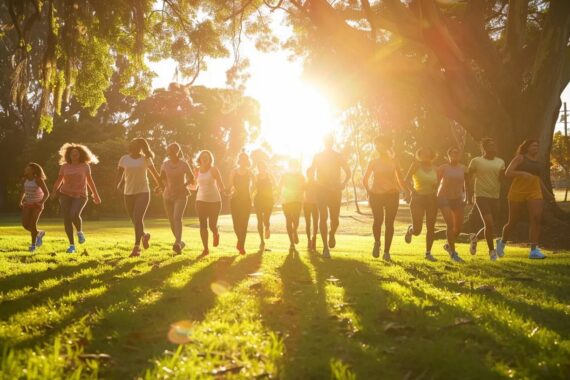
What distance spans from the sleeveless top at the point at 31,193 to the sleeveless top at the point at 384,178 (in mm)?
7578

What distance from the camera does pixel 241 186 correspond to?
9.71m

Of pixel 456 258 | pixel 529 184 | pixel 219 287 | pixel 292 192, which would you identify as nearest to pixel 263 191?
pixel 292 192

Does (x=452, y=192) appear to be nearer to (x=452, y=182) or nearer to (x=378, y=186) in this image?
(x=452, y=182)

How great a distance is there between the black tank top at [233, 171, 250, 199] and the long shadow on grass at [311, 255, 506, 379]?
190 inches

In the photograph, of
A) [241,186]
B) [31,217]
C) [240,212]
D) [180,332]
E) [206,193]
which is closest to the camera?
[180,332]

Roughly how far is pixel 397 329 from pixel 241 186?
649cm

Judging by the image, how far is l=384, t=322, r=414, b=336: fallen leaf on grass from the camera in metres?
3.59

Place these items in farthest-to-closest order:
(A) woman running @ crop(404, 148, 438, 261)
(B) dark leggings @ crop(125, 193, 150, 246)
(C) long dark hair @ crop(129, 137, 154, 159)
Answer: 1. (A) woman running @ crop(404, 148, 438, 261)
2. (C) long dark hair @ crop(129, 137, 154, 159)
3. (B) dark leggings @ crop(125, 193, 150, 246)

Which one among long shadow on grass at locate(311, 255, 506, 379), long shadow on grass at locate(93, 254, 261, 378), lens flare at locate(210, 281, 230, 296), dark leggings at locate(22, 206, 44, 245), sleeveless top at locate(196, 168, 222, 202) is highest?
sleeveless top at locate(196, 168, 222, 202)

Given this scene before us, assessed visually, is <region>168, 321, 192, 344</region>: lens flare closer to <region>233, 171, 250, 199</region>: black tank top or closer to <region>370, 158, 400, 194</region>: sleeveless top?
<region>370, 158, 400, 194</region>: sleeveless top

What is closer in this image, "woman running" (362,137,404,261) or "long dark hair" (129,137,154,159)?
"woman running" (362,137,404,261)

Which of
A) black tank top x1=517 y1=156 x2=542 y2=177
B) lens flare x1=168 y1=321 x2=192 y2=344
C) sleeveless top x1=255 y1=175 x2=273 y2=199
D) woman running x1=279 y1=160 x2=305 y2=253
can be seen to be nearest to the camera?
lens flare x1=168 y1=321 x2=192 y2=344

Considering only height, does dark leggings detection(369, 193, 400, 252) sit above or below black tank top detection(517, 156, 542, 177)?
below

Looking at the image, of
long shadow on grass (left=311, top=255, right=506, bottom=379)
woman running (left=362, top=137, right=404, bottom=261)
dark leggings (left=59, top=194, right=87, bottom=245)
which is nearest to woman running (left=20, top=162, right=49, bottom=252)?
dark leggings (left=59, top=194, right=87, bottom=245)
